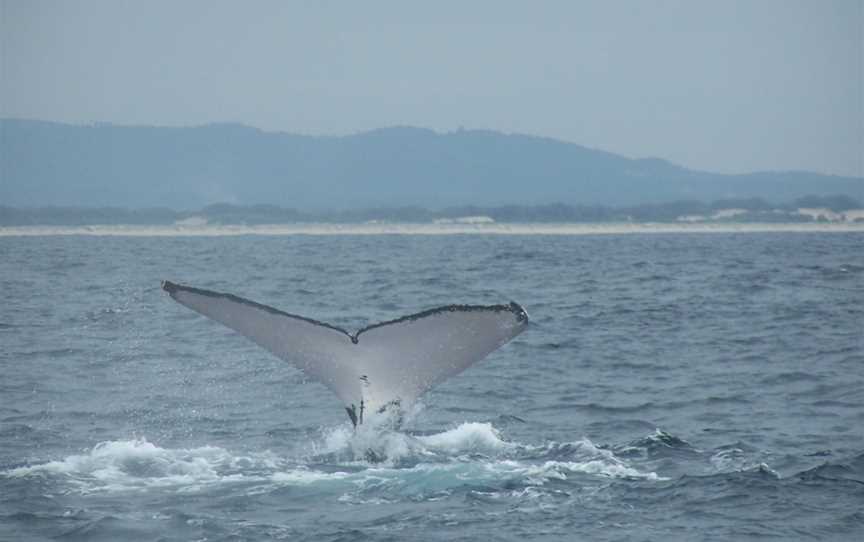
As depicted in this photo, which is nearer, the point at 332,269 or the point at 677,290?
the point at 677,290

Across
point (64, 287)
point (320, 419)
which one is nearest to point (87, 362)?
point (320, 419)

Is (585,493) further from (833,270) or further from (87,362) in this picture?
(833,270)

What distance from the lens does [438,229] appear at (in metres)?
120

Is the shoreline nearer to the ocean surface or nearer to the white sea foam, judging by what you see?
the ocean surface

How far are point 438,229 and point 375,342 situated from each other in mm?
111299

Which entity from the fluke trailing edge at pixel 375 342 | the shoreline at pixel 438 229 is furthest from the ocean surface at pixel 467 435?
the shoreline at pixel 438 229

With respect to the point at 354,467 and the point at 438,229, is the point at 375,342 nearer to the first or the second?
the point at 354,467

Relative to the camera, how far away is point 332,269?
44.2 m

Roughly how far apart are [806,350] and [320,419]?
9.07m

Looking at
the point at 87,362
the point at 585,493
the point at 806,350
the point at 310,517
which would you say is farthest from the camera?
the point at 806,350

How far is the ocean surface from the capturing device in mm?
9516

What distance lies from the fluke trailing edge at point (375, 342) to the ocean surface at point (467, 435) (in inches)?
38.2

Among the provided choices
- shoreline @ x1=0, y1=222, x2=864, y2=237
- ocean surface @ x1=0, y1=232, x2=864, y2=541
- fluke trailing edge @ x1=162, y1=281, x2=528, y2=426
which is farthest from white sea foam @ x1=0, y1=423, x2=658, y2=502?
shoreline @ x1=0, y1=222, x2=864, y2=237

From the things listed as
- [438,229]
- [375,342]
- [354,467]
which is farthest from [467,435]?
[438,229]
